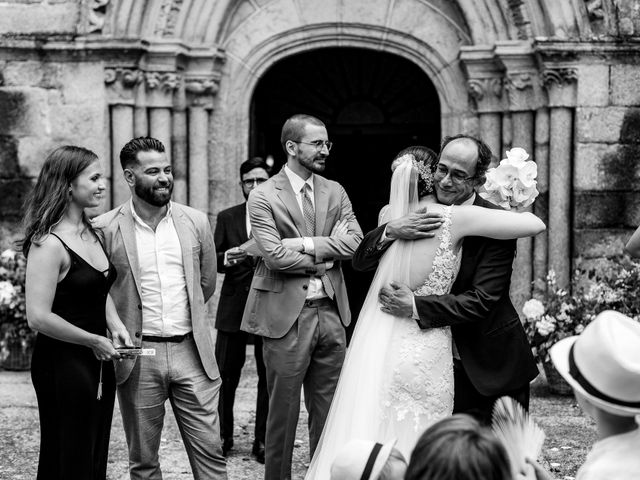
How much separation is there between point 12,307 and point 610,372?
690 centimetres

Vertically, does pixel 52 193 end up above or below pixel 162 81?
below

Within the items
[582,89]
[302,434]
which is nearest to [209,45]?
[582,89]

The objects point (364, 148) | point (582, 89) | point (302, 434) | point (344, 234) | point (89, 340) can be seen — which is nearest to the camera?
point (89, 340)

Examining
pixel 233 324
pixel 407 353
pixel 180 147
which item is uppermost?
pixel 180 147

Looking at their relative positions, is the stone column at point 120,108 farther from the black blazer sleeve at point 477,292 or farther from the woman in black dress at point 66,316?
the black blazer sleeve at point 477,292

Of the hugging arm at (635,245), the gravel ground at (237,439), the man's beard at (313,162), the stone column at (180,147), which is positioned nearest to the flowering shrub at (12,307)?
the gravel ground at (237,439)

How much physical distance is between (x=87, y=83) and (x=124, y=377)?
524cm

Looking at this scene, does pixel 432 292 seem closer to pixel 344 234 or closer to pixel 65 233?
pixel 344 234

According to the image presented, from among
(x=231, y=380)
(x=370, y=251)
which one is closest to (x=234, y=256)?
(x=231, y=380)

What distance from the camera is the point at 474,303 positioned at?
14.0 feet

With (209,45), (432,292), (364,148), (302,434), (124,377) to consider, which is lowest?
(302,434)

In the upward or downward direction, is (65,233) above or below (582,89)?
below

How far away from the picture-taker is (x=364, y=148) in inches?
448

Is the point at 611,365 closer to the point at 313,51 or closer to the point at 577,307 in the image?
the point at 577,307
